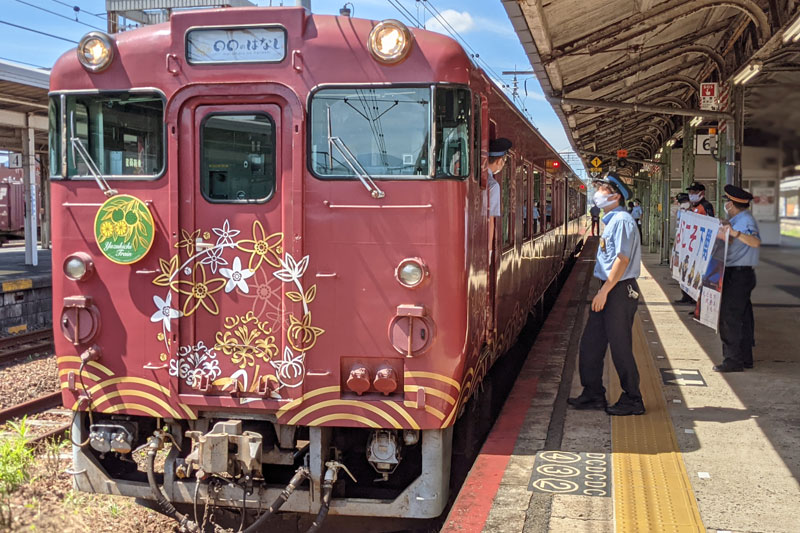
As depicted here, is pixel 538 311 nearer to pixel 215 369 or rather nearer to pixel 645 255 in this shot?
pixel 215 369

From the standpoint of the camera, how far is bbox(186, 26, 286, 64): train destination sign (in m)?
4.46

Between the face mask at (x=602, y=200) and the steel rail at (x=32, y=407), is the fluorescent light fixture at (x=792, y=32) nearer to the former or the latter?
the face mask at (x=602, y=200)

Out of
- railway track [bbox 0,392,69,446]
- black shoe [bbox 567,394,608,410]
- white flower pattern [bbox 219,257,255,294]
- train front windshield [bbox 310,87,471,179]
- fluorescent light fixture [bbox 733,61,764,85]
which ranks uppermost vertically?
fluorescent light fixture [bbox 733,61,764,85]

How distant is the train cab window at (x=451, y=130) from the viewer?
14.3 ft

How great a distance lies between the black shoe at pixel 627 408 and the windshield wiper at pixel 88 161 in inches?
150

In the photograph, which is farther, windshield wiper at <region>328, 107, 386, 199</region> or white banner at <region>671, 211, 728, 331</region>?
white banner at <region>671, 211, 728, 331</region>

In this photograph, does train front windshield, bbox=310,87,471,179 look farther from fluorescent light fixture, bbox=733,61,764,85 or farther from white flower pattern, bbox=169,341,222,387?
fluorescent light fixture, bbox=733,61,764,85

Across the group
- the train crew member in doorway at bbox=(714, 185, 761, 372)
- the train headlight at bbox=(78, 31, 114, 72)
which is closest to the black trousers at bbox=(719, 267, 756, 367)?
the train crew member in doorway at bbox=(714, 185, 761, 372)

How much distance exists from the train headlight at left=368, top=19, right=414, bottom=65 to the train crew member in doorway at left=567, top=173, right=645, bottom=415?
232 centimetres

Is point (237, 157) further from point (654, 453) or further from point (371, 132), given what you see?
point (654, 453)

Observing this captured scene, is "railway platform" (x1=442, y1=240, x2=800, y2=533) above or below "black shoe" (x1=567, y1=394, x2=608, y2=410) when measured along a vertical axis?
below

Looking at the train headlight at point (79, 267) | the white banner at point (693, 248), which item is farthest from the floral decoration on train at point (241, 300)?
the white banner at point (693, 248)

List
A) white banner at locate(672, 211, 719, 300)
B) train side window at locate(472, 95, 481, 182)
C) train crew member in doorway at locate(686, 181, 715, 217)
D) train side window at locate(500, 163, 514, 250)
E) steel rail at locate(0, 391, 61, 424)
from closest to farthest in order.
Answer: train side window at locate(472, 95, 481, 182) → train side window at locate(500, 163, 514, 250) → steel rail at locate(0, 391, 61, 424) → white banner at locate(672, 211, 719, 300) → train crew member in doorway at locate(686, 181, 715, 217)

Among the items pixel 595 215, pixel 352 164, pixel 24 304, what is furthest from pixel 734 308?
pixel 595 215
